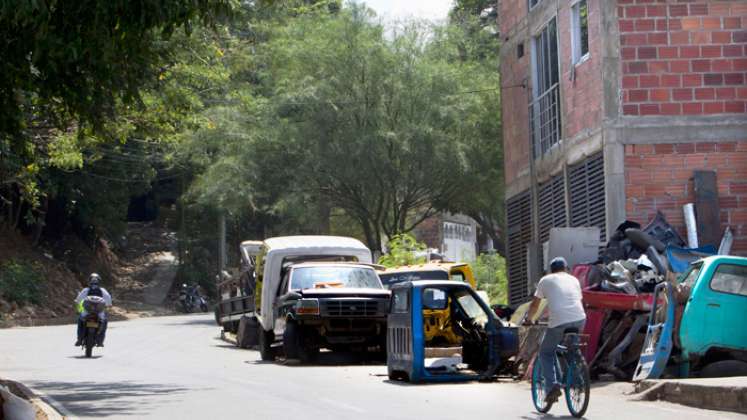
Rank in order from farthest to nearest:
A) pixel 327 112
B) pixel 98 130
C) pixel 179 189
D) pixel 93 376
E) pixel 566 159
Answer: pixel 179 189 < pixel 327 112 < pixel 566 159 < pixel 93 376 < pixel 98 130

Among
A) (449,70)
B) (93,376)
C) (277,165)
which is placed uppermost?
(449,70)

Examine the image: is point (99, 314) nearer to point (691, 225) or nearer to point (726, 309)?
point (691, 225)

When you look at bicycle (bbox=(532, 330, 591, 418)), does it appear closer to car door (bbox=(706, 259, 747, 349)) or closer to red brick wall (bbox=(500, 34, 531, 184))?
car door (bbox=(706, 259, 747, 349))

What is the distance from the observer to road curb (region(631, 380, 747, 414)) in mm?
13437

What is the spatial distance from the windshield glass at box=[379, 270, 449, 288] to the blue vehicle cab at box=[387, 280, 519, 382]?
206 inches

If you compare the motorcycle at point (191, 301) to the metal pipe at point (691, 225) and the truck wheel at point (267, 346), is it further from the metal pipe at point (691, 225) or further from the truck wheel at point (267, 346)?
the metal pipe at point (691, 225)

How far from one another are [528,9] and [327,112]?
1209 centimetres

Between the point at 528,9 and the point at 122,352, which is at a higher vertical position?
the point at 528,9

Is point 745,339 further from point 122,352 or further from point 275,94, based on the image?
point 275,94

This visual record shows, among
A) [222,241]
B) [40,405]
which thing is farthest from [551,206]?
[222,241]

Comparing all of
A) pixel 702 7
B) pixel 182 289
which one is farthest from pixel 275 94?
pixel 702 7

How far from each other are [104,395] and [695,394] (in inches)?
306

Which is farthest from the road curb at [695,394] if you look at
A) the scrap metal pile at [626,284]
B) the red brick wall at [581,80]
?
the red brick wall at [581,80]

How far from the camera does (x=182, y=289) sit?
55.8 metres
